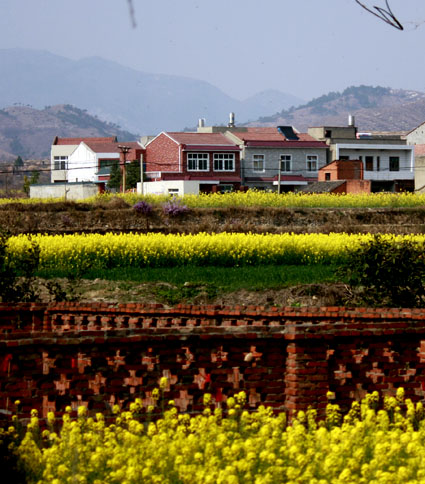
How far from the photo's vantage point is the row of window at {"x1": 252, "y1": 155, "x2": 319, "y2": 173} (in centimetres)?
8169

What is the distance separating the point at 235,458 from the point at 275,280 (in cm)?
1776

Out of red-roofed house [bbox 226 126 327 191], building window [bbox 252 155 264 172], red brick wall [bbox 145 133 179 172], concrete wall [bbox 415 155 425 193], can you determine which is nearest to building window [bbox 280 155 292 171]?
red-roofed house [bbox 226 126 327 191]

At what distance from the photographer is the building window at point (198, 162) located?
252ft

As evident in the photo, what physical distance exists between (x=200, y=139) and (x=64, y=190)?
1161cm

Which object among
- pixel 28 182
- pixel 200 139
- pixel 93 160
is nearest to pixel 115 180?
pixel 200 139

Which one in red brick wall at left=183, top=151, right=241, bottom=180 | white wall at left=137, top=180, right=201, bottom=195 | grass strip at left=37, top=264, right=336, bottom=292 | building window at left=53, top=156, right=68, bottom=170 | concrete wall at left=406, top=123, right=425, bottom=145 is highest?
concrete wall at left=406, top=123, right=425, bottom=145

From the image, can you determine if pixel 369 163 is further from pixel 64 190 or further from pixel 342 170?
pixel 64 190

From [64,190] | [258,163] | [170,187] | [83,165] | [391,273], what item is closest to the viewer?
[391,273]

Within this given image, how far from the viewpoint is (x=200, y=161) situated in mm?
77375

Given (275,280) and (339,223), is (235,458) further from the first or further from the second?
(339,223)

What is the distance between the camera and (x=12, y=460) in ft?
23.3

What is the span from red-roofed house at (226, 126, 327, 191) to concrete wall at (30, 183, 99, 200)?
39.1ft

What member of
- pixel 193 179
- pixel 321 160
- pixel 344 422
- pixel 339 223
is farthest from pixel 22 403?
pixel 321 160

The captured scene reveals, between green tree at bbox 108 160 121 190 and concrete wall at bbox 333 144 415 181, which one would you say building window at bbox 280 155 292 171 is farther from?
green tree at bbox 108 160 121 190
